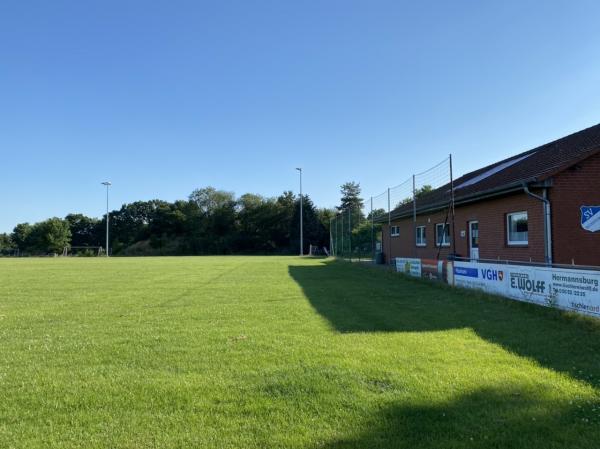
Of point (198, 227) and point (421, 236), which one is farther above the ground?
point (198, 227)

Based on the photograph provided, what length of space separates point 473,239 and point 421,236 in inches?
267

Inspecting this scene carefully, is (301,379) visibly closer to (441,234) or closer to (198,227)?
(441,234)

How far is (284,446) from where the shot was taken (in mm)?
3666

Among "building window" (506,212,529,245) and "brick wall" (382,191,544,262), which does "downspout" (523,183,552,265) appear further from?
"building window" (506,212,529,245)

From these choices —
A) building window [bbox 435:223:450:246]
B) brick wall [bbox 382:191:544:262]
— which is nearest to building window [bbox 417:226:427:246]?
brick wall [bbox 382:191:544:262]

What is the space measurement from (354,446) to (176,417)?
1.65 meters

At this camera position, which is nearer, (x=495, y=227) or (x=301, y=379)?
(x=301, y=379)

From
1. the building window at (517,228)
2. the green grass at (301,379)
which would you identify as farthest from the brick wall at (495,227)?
the green grass at (301,379)

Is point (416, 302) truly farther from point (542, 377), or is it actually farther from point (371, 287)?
point (542, 377)

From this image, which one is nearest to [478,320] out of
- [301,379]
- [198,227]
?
[301,379]

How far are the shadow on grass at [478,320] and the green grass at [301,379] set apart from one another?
4 cm

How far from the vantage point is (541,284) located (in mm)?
10242

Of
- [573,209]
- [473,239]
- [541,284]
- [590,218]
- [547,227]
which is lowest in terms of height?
[541,284]

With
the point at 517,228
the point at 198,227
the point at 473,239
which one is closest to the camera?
the point at 517,228
